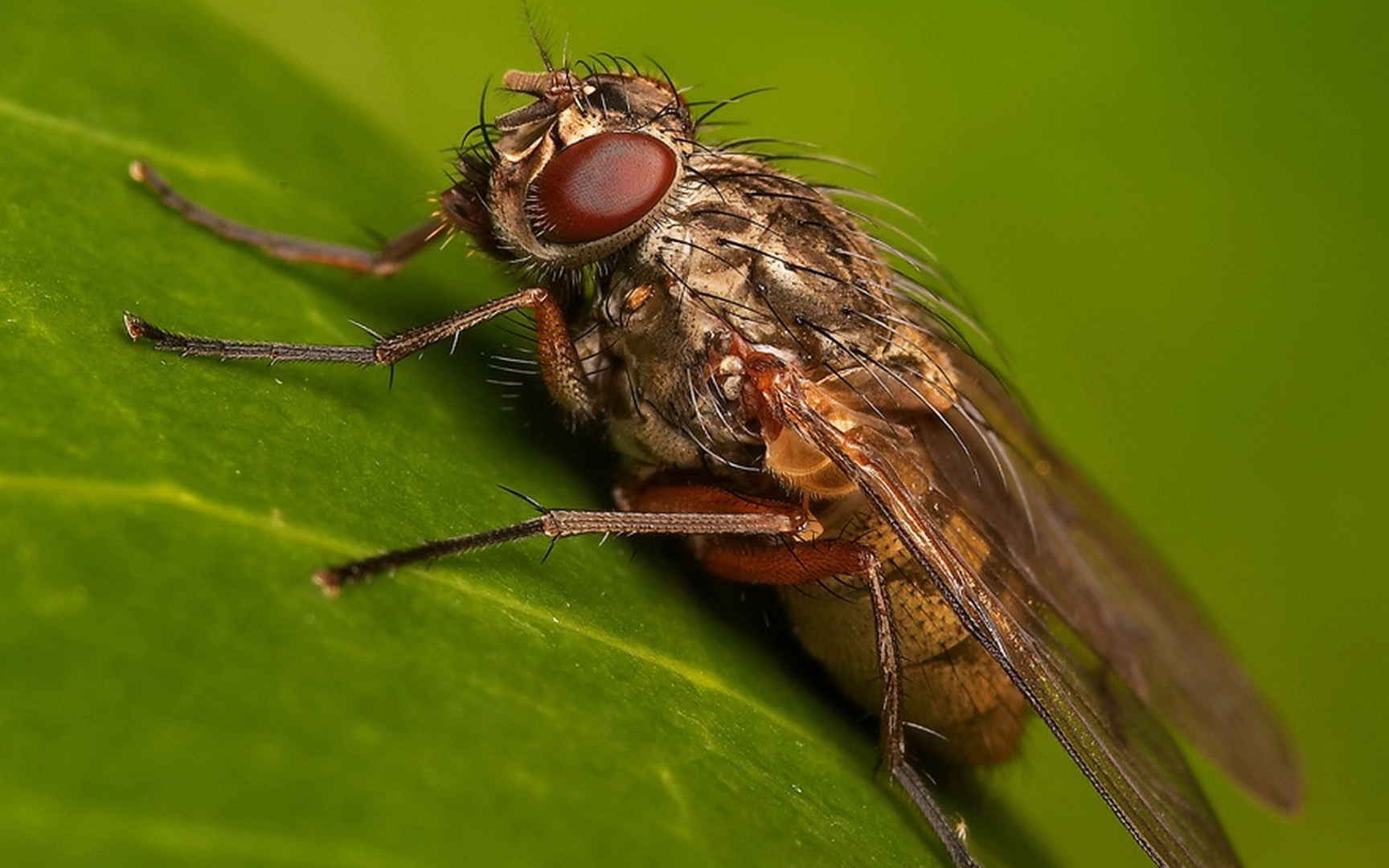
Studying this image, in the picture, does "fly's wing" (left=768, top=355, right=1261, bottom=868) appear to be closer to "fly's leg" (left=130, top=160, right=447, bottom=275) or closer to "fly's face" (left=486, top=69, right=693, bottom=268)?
"fly's face" (left=486, top=69, right=693, bottom=268)

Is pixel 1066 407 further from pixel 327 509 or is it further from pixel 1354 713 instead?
pixel 327 509

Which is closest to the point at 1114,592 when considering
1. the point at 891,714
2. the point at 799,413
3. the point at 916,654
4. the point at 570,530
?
the point at 916,654

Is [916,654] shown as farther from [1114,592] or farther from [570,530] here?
[570,530]

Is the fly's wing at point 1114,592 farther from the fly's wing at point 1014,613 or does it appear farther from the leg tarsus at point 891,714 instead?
the leg tarsus at point 891,714

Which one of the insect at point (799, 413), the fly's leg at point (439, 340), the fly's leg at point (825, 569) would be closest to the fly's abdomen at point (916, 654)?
the insect at point (799, 413)

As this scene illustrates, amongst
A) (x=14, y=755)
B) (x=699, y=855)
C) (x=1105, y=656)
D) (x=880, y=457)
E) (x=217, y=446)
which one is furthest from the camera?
(x=1105, y=656)

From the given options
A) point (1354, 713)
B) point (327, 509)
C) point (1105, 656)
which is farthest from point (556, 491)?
point (1354, 713)

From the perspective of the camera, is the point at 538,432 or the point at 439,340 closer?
the point at 439,340
